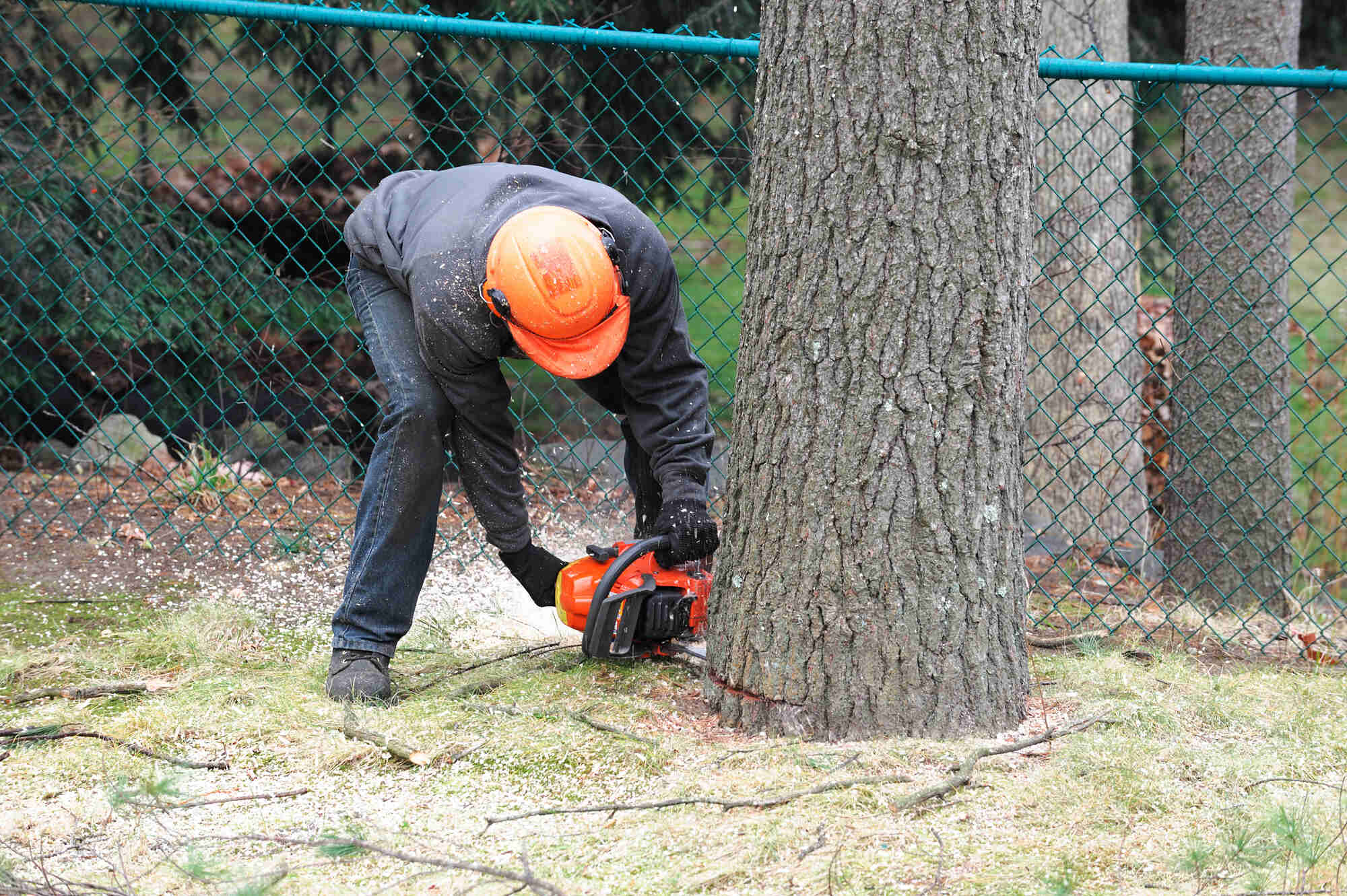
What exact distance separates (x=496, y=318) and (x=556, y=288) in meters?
0.24

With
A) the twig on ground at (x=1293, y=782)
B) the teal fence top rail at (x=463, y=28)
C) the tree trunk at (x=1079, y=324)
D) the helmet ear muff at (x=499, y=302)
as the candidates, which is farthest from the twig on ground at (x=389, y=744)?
the tree trunk at (x=1079, y=324)

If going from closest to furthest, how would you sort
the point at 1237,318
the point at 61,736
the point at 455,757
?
1. the point at 455,757
2. the point at 61,736
3. the point at 1237,318

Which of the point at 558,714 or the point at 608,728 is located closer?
the point at 608,728

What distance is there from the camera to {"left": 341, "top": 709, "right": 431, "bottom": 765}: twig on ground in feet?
7.86

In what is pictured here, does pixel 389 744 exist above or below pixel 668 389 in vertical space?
below

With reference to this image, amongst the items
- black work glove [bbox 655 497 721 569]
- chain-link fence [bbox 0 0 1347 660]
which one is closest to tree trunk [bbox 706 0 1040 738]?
black work glove [bbox 655 497 721 569]

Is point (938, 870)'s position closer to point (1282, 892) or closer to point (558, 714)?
point (1282, 892)

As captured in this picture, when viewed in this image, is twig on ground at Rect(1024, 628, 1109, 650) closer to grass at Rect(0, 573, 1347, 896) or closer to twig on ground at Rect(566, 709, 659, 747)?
grass at Rect(0, 573, 1347, 896)

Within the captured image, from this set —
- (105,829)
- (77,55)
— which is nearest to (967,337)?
(105,829)

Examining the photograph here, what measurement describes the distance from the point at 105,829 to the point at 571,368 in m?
1.33

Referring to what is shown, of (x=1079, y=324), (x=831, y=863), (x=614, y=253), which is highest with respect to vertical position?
(x=1079, y=324)

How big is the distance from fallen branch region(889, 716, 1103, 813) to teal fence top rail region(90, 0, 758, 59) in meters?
2.00

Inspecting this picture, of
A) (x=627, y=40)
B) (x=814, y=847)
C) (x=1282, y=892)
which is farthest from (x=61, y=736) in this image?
(x=1282, y=892)

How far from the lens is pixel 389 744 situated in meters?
2.43
